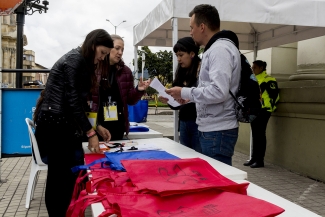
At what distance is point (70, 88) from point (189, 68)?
1.09m

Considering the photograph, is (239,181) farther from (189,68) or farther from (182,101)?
(189,68)

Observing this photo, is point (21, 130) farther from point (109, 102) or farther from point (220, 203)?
point (220, 203)

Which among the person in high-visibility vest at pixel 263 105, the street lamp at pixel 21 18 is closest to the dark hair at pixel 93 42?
the person in high-visibility vest at pixel 263 105

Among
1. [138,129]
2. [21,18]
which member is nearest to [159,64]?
[21,18]

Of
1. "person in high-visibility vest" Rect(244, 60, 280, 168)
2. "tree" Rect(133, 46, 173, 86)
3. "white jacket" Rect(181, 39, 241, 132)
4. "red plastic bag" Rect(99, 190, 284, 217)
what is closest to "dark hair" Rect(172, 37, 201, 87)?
"white jacket" Rect(181, 39, 241, 132)

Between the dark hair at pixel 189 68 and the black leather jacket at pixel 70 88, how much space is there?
882 mm

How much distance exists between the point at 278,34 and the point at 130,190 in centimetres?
531

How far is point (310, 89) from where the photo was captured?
16.2 feet

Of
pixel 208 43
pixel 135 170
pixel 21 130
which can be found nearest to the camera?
pixel 135 170

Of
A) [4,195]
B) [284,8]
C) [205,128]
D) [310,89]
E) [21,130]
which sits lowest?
[4,195]

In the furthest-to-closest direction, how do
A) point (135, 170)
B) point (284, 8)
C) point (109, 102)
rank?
point (284, 8) < point (109, 102) < point (135, 170)

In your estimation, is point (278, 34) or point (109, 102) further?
point (278, 34)

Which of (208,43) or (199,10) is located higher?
(199,10)

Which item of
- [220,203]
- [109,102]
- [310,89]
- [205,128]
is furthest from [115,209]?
[310,89]
